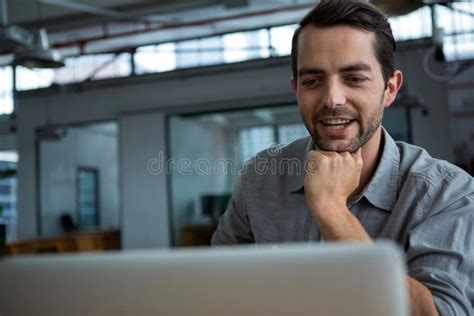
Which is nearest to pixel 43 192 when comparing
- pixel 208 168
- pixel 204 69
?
pixel 208 168

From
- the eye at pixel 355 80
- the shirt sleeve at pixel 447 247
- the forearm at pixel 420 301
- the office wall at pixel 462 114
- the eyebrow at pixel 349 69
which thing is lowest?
the forearm at pixel 420 301

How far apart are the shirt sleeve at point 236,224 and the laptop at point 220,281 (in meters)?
1.05

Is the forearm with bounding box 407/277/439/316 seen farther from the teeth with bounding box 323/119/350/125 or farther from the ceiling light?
the ceiling light

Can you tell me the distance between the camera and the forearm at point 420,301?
0.87 m

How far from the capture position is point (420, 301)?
2.89 feet

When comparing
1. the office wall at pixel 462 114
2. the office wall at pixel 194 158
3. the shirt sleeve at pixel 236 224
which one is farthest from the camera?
the office wall at pixel 194 158

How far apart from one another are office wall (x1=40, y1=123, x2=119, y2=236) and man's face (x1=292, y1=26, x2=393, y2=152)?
9.75m

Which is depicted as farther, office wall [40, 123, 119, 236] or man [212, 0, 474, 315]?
office wall [40, 123, 119, 236]

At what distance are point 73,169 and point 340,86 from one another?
476 inches

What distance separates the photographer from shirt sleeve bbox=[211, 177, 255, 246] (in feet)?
4.97

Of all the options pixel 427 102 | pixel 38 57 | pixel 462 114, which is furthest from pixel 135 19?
pixel 462 114

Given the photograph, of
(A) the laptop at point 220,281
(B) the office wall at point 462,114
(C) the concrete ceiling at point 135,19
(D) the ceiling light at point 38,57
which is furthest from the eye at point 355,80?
(B) the office wall at point 462,114

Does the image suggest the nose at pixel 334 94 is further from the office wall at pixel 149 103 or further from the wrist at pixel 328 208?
the office wall at pixel 149 103

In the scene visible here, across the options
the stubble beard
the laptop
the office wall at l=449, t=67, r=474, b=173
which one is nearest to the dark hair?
the stubble beard
